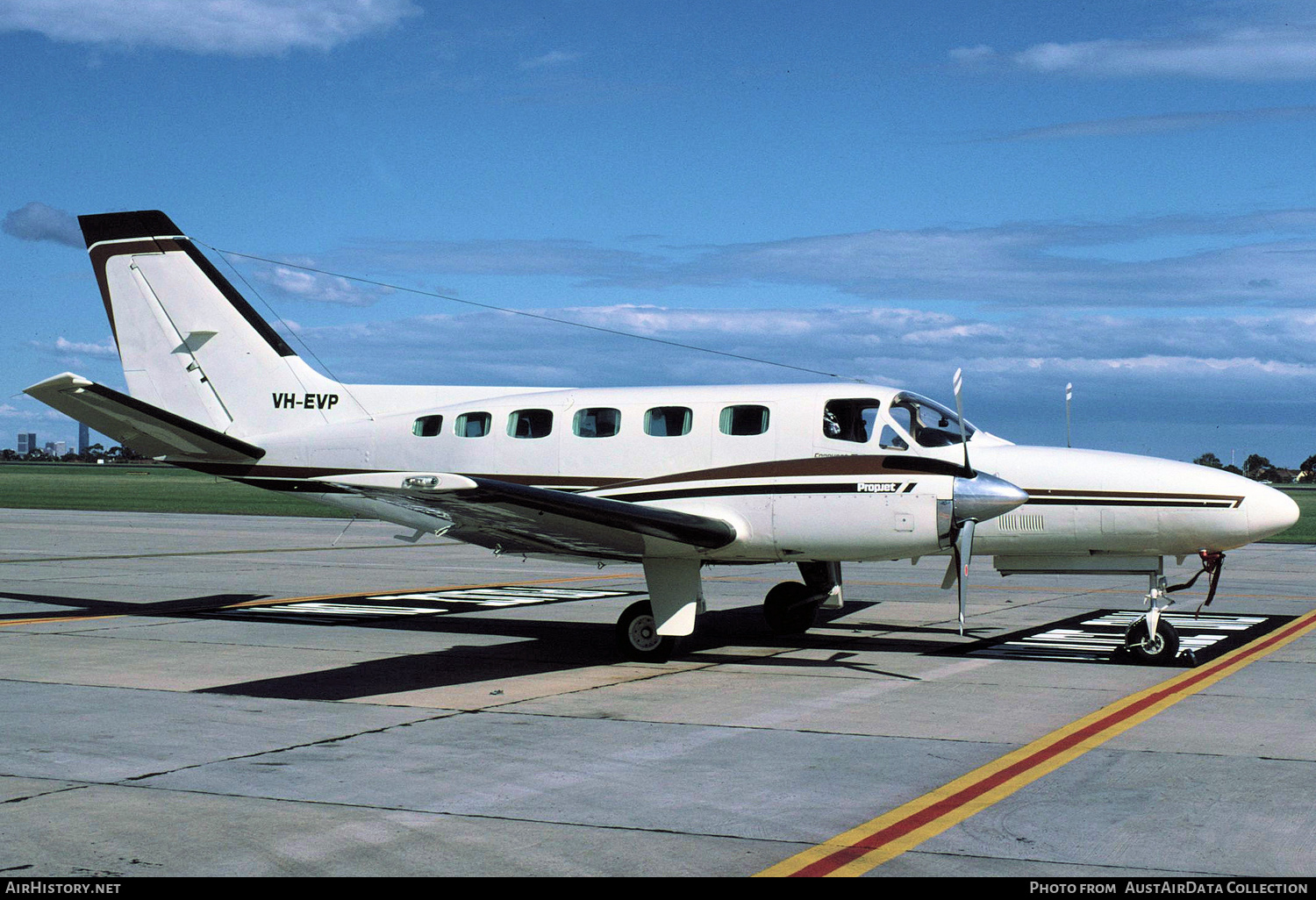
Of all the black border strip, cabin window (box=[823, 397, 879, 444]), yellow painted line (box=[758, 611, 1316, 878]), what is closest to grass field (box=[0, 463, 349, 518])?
the black border strip

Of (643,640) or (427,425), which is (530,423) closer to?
(427,425)

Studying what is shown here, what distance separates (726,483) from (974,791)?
6000 mm

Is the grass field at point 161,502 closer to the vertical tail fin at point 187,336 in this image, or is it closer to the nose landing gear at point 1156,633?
the vertical tail fin at point 187,336

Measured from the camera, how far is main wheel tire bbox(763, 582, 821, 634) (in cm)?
1577

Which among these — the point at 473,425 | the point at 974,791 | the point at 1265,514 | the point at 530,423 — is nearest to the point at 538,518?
the point at 530,423

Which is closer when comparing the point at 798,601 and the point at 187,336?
the point at 798,601

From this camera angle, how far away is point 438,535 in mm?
13375

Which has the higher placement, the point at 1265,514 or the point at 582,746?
the point at 1265,514

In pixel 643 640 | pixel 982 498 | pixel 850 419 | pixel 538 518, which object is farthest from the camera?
pixel 643 640

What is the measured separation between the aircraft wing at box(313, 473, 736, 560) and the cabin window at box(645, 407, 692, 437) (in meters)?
1.31

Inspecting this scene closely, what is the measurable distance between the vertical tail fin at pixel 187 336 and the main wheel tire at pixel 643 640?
6186mm

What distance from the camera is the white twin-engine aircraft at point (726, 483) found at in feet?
41.1

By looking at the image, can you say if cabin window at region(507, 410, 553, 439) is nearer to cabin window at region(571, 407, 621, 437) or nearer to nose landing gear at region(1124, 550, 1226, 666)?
cabin window at region(571, 407, 621, 437)

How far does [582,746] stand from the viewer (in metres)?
9.13
